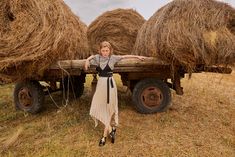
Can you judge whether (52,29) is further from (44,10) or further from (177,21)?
(177,21)

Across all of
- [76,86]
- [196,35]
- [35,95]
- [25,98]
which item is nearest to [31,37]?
[35,95]

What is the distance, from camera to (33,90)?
6648mm

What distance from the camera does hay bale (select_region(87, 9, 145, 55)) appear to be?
870 cm

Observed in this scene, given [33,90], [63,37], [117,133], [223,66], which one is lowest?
[117,133]

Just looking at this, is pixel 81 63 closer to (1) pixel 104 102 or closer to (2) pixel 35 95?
(1) pixel 104 102

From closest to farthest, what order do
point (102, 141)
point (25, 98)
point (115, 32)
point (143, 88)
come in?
point (102, 141)
point (143, 88)
point (25, 98)
point (115, 32)

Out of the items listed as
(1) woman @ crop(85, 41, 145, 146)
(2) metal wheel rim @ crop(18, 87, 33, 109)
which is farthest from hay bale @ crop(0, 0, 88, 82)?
(2) metal wheel rim @ crop(18, 87, 33, 109)

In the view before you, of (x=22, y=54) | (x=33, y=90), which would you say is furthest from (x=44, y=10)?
(x=33, y=90)

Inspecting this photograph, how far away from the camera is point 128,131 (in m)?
5.56

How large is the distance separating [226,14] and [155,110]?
2.13 meters

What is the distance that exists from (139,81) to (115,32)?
8.61 ft

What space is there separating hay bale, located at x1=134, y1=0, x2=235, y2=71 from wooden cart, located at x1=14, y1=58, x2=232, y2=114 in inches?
14.3

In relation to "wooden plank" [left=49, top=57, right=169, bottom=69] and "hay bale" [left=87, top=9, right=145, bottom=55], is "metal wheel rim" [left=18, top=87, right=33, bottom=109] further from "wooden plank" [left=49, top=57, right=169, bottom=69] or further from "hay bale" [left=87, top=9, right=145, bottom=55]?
"hay bale" [left=87, top=9, right=145, bottom=55]

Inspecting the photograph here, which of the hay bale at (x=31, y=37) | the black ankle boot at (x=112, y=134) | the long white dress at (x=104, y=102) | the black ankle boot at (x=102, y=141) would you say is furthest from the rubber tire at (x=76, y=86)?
the black ankle boot at (x=102, y=141)
